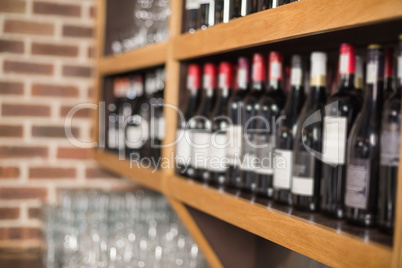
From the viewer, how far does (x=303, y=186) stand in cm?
102

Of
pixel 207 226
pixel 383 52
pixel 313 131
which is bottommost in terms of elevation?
pixel 207 226

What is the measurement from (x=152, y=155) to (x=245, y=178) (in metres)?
0.58

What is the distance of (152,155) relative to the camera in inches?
68.4

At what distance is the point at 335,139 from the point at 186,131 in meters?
0.56

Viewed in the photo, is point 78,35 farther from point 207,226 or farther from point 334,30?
point 334,30

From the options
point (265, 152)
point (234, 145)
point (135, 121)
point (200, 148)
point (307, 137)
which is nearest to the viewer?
point (307, 137)

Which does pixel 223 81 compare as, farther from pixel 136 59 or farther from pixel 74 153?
pixel 74 153

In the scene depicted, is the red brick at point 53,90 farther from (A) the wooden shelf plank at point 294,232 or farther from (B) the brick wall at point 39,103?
(A) the wooden shelf plank at point 294,232

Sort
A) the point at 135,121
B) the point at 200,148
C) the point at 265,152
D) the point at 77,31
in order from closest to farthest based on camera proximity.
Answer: the point at 265,152 → the point at 200,148 → the point at 135,121 → the point at 77,31

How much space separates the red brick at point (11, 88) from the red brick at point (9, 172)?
0.32 metres

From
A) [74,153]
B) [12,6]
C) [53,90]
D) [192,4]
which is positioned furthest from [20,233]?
→ [192,4]

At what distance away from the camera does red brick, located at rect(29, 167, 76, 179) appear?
2.19 meters

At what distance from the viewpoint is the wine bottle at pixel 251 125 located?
47.4 inches

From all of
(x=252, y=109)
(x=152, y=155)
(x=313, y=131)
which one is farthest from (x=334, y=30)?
(x=152, y=155)
